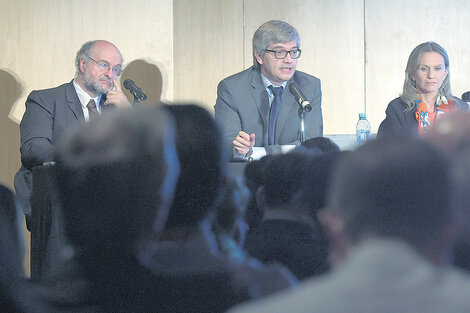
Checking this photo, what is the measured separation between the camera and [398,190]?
0.47 meters

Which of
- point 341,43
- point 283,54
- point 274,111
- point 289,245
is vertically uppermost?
point 341,43

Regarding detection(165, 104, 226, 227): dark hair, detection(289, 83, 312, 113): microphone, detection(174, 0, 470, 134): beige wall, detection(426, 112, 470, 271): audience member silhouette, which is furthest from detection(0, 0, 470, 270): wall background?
detection(426, 112, 470, 271): audience member silhouette

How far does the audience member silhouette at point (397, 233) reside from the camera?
462 millimetres

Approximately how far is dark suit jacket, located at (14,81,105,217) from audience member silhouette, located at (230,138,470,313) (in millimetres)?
1980

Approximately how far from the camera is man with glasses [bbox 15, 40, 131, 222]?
238 centimetres

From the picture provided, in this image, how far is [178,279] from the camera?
1.85 ft

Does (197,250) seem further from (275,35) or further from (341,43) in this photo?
(341,43)

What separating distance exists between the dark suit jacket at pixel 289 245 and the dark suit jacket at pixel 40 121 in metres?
1.78

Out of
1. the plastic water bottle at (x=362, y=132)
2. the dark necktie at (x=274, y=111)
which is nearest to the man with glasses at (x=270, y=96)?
the dark necktie at (x=274, y=111)

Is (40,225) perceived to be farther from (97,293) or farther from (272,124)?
(272,124)

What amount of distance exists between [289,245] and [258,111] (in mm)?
1886

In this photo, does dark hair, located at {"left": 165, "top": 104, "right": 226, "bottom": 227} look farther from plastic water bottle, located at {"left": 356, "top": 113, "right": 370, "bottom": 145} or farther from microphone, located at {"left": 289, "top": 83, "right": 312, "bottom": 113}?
microphone, located at {"left": 289, "top": 83, "right": 312, "bottom": 113}

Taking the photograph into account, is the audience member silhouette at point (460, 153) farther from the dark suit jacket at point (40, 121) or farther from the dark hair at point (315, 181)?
the dark suit jacket at point (40, 121)

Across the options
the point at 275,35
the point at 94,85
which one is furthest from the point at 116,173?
the point at 94,85
